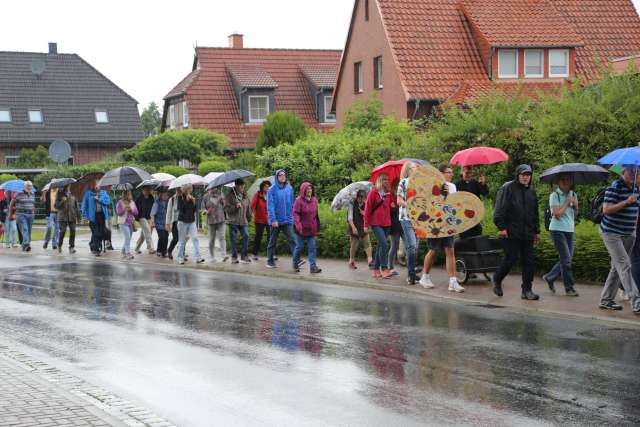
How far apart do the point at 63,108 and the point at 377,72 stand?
28934mm

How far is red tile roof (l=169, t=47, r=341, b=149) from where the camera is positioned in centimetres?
5288

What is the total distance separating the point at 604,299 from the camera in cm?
1277

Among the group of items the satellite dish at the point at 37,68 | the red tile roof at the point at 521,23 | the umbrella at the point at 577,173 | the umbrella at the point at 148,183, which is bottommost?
the umbrella at the point at 577,173

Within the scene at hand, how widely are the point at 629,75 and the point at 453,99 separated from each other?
1922cm

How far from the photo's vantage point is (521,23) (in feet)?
131

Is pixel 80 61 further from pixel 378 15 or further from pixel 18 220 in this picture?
pixel 18 220

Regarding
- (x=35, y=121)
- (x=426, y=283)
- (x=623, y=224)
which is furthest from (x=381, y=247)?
(x=35, y=121)

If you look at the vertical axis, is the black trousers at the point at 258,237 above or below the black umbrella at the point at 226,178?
below

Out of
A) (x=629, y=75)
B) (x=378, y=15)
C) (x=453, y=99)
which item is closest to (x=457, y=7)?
(x=378, y=15)

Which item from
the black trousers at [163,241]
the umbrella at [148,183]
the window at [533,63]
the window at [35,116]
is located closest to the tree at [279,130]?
the window at [533,63]

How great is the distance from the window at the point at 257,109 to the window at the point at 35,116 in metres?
15.9

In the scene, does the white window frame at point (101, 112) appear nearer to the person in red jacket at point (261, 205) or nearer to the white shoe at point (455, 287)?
the person in red jacket at point (261, 205)

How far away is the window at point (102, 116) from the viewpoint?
64000 millimetres

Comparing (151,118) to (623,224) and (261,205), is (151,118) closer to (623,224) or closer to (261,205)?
(261,205)
